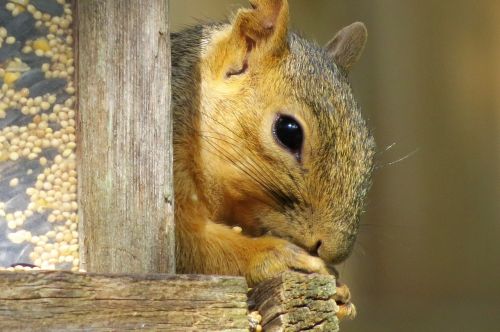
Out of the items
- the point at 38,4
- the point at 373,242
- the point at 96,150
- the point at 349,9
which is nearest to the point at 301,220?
the point at 96,150

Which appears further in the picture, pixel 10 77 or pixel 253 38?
pixel 253 38

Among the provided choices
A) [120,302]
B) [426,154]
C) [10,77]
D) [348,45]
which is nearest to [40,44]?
[10,77]

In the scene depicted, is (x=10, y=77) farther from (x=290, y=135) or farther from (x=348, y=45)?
(x=348, y=45)

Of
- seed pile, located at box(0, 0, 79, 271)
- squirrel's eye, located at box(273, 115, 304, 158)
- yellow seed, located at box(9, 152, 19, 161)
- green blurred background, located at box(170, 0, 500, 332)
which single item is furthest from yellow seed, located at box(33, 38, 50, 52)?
green blurred background, located at box(170, 0, 500, 332)

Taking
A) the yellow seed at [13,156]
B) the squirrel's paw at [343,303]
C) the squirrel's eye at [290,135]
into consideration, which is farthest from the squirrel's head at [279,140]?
the yellow seed at [13,156]

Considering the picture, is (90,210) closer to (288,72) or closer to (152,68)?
(152,68)

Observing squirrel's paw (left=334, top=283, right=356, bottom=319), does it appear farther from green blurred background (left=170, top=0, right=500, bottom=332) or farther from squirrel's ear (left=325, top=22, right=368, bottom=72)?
green blurred background (left=170, top=0, right=500, bottom=332)

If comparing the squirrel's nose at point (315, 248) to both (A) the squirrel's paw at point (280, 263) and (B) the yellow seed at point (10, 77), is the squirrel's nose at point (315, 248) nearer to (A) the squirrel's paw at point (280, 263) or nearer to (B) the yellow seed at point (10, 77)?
(A) the squirrel's paw at point (280, 263)
